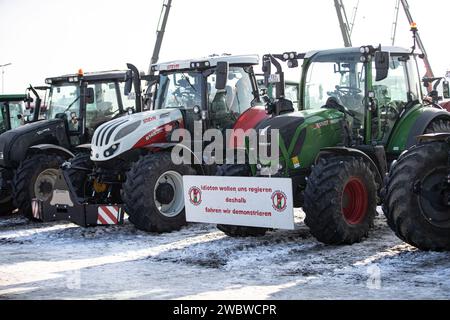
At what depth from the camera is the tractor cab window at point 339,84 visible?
427 inches

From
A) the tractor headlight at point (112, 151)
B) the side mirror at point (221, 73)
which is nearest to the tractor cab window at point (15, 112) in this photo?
the tractor headlight at point (112, 151)

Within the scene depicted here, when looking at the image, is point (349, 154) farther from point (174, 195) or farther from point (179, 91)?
point (179, 91)

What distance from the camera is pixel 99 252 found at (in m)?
10.2

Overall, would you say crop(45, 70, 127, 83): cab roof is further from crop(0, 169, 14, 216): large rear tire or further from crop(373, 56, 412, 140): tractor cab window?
crop(373, 56, 412, 140): tractor cab window

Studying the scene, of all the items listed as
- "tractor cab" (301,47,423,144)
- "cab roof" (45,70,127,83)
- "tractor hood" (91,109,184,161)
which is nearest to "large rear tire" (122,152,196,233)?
"tractor hood" (91,109,184,161)

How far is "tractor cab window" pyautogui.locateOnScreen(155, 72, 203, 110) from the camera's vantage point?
12.2 meters

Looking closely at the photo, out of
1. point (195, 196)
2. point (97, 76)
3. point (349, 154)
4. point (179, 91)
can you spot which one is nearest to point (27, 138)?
point (97, 76)

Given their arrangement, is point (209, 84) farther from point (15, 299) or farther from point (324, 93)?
point (15, 299)

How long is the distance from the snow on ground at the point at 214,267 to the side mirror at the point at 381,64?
200cm

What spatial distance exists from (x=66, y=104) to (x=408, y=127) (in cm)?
632

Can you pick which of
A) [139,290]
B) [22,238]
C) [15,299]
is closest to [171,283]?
[139,290]

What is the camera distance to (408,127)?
11.0 meters

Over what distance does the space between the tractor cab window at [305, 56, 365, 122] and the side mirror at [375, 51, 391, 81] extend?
0.81m

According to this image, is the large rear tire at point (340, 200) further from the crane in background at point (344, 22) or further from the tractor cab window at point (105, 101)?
the crane in background at point (344, 22)
